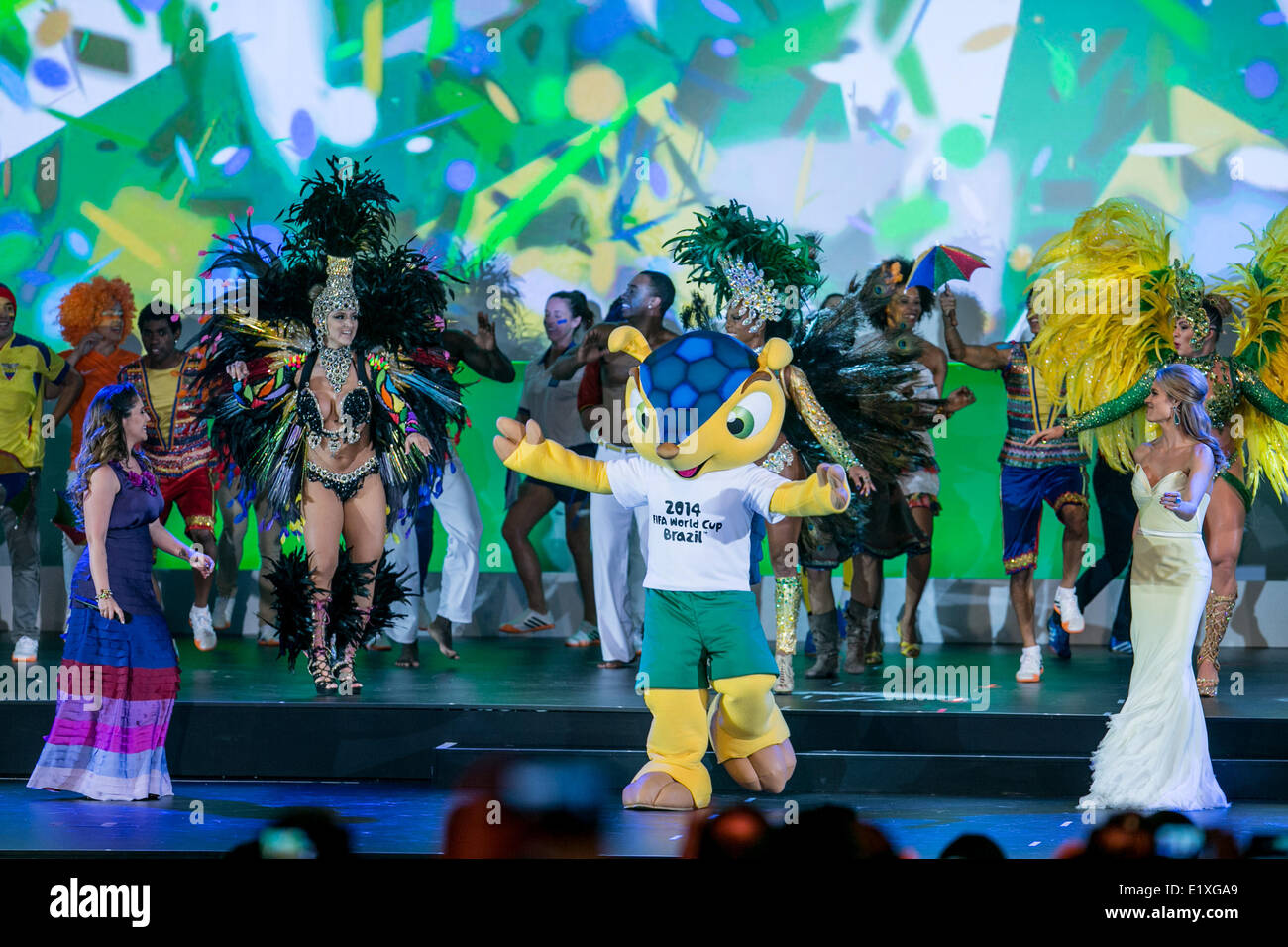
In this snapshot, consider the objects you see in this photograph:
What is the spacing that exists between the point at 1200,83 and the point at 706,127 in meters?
2.73

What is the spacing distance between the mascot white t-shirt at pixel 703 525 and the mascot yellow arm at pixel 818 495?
0.09 meters

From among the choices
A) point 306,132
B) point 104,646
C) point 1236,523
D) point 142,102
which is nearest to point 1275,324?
point 1236,523

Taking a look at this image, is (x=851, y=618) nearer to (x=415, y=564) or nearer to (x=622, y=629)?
(x=622, y=629)

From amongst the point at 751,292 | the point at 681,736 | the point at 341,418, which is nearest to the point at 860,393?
the point at 751,292

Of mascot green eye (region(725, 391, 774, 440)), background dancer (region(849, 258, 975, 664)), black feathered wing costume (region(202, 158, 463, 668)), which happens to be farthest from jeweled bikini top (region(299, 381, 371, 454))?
background dancer (region(849, 258, 975, 664))

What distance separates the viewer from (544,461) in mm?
4789

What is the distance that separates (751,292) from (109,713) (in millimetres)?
2682

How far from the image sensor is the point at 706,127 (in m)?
8.75

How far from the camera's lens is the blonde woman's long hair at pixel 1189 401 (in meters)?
5.04

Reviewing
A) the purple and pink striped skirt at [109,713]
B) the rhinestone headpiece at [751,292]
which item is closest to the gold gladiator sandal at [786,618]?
the rhinestone headpiece at [751,292]

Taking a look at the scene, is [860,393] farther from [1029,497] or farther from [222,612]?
[222,612]

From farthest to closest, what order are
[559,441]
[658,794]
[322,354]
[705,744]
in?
[559,441] → [322,354] → [705,744] → [658,794]

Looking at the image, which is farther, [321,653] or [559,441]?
[559,441]

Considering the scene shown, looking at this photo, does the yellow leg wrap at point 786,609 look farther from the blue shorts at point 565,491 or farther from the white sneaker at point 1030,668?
the blue shorts at point 565,491
